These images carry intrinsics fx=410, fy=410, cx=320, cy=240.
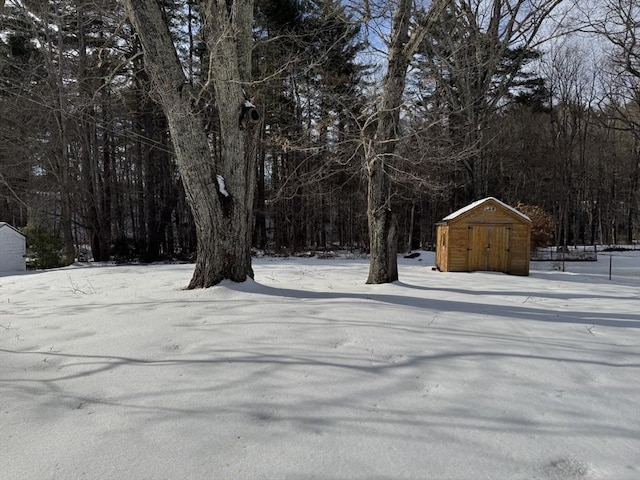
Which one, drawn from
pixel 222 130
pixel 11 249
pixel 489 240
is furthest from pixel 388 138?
pixel 11 249

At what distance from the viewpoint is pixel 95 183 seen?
19.6 meters

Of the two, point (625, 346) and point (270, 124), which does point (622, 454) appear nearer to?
point (625, 346)

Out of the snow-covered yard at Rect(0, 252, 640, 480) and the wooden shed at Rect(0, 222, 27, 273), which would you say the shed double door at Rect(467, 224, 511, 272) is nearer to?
the snow-covered yard at Rect(0, 252, 640, 480)

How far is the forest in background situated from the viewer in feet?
51.0

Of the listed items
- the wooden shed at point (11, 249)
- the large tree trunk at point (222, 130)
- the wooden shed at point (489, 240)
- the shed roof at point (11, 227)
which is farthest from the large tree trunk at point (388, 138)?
the shed roof at point (11, 227)

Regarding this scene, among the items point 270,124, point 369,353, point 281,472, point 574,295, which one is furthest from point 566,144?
point 281,472

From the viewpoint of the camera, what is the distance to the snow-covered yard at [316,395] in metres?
1.80

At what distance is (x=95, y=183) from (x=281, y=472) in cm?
2104

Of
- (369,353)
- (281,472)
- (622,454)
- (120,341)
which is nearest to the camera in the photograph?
(281,472)

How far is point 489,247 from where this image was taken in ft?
39.6

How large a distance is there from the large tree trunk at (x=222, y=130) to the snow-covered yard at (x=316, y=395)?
1.54m

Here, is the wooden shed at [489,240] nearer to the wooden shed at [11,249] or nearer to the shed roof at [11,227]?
the wooden shed at [11,249]

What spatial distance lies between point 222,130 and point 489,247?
29.2 feet

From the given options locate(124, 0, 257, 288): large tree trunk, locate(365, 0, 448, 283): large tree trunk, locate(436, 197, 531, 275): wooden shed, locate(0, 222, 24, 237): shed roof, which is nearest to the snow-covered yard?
locate(124, 0, 257, 288): large tree trunk
